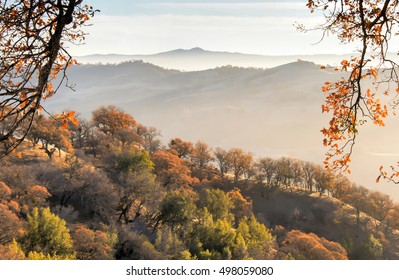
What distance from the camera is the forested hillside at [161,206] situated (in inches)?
1057

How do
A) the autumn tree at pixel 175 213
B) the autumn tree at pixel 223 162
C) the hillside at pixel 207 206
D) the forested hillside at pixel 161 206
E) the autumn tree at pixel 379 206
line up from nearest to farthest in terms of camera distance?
the forested hillside at pixel 161 206, the hillside at pixel 207 206, the autumn tree at pixel 175 213, the autumn tree at pixel 379 206, the autumn tree at pixel 223 162

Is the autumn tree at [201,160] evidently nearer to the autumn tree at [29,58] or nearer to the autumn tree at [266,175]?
the autumn tree at [266,175]

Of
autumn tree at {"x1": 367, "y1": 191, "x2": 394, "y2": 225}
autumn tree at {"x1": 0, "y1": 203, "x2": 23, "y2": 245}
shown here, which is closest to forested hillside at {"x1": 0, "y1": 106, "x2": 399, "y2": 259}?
autumn tree at {"x1": 0, "y1": 203, "x2": 23, "y2": 245}

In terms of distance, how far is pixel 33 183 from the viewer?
111 feet

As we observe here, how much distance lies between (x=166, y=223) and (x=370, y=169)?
19017cm

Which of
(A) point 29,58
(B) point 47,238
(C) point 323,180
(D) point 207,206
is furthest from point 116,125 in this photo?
(A) point 29,58

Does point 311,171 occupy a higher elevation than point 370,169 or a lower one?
higher

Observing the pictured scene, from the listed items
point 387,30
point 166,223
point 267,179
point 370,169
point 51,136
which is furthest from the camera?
point 370,169

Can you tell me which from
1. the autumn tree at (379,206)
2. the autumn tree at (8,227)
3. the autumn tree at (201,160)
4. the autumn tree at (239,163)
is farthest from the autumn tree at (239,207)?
the autumn tree at (8,227)

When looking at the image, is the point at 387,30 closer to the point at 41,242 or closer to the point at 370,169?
the point at 41,242

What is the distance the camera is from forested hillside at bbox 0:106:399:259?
26844 mm

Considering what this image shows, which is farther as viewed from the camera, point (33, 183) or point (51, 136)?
point (51, 136)

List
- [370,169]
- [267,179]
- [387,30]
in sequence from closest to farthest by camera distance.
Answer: [387,30]
[267,179]
[370,169]
